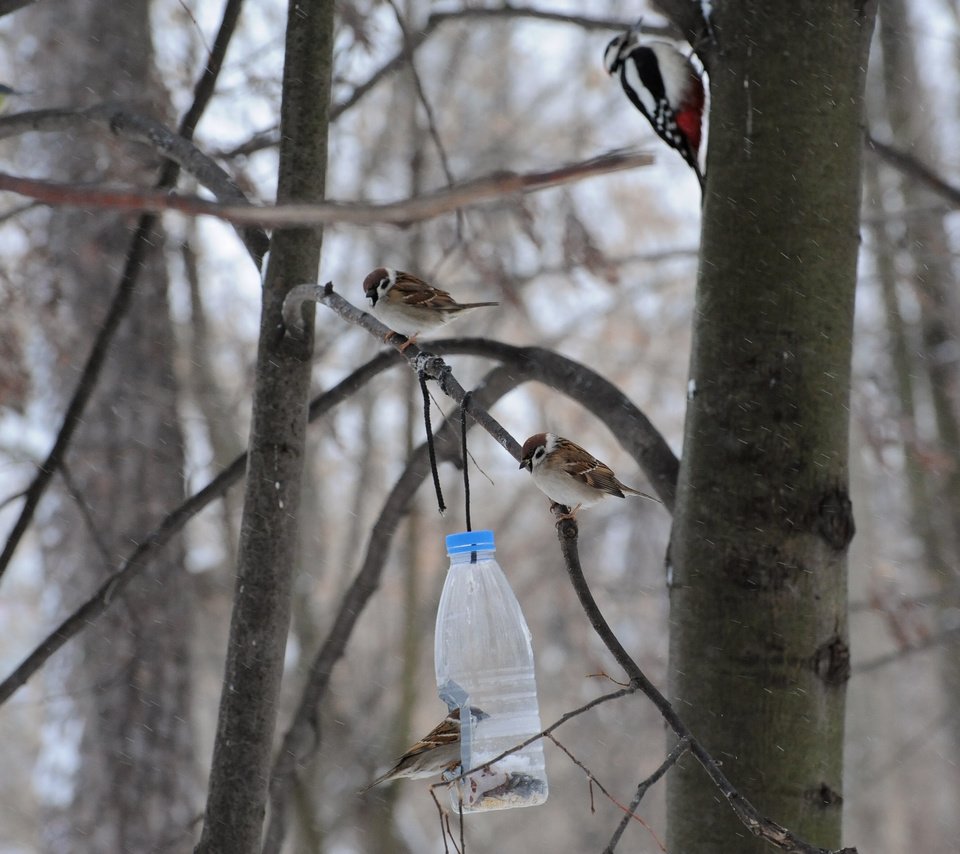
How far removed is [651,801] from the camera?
479 inches

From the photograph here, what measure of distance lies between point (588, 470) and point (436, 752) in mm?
943

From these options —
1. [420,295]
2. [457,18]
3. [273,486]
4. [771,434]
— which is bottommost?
[273,486]

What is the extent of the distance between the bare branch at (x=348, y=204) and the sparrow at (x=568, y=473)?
1.71 m

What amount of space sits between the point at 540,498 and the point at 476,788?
31.5 feet

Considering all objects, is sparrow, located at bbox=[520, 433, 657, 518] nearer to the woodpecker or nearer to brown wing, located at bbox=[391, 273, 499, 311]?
brown wing, located at bbox=[391, 273, 499, 311]

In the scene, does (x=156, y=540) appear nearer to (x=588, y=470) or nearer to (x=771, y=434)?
(x=588, y=470)

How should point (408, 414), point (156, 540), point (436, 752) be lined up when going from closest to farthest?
point (436, 752) → point (156, 540) → point (408, 414)

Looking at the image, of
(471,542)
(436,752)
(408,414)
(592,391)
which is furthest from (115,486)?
(471,542)

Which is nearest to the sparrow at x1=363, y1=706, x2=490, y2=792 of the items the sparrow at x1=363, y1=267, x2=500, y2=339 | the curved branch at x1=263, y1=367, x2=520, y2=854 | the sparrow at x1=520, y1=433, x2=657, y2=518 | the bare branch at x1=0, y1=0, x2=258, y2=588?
the sparrow at x1=520, y1=433, x2=657, y2=518

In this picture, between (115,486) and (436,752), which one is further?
(115,486)

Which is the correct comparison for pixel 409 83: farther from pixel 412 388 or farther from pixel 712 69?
pixel 712 69

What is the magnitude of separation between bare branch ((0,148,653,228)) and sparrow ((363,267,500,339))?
2.50 m

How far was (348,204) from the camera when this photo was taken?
791mm

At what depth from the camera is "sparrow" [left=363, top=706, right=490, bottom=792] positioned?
83.4 inches
